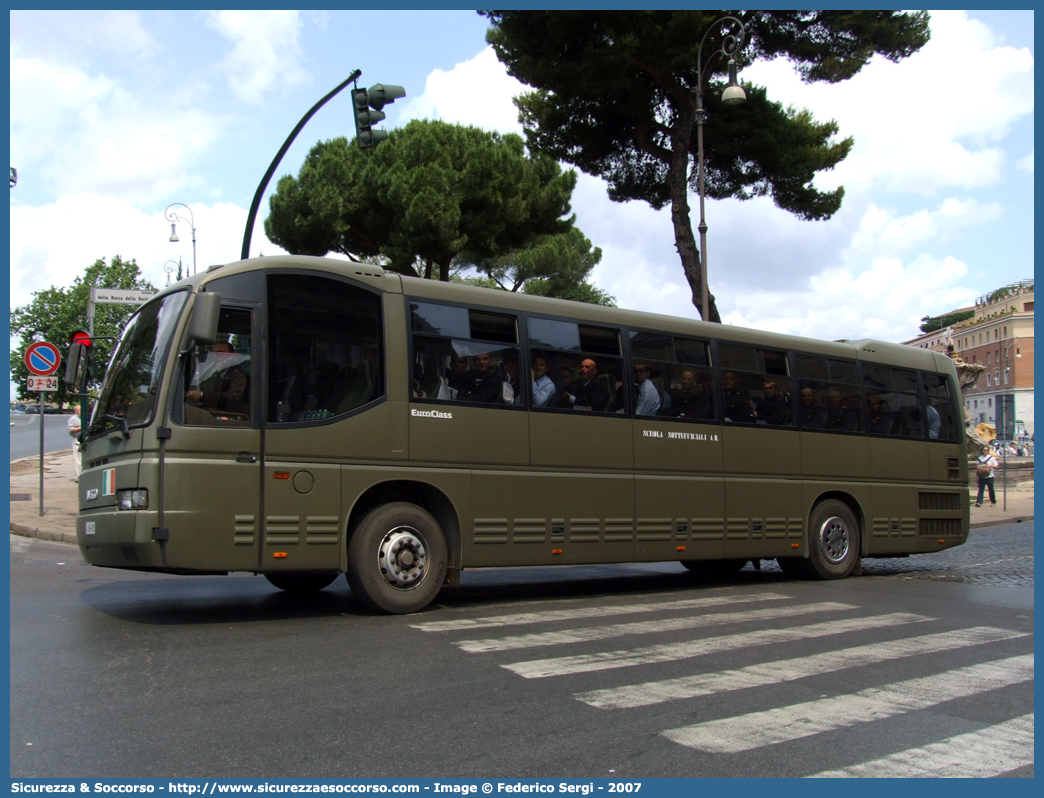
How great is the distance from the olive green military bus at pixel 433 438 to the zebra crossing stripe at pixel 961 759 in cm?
459

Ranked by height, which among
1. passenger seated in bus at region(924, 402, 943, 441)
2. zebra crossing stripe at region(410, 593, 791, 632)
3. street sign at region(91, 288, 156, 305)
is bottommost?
zebra crossing stripe at region(410, 593, 791, 632)

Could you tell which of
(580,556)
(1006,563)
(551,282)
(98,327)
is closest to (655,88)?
(1006,563)

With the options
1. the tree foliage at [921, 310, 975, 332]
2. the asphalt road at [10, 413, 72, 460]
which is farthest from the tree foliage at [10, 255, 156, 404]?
the tree foliage at [921, 310, 975, 332]

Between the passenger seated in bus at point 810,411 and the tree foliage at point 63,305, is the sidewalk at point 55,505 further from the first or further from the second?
the tree foliage at point 63,305

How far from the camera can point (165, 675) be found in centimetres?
560

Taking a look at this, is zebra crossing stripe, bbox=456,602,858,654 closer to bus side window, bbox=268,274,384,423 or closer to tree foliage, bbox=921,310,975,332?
bus side window, bbox=268,274,384,423

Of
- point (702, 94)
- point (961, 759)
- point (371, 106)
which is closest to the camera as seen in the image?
point (961, 759)

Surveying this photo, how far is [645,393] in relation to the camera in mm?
10055

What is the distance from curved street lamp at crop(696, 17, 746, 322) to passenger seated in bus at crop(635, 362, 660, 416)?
7.94m

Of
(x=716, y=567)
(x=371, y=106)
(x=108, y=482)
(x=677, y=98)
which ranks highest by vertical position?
(x=677, y=98)

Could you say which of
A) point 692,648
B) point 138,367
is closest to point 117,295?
point 138,367

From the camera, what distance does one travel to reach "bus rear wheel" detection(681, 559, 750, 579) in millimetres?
12548

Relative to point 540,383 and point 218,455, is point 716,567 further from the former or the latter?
point 218,455

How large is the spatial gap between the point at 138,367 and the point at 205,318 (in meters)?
0.95
